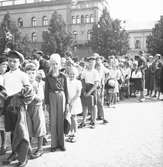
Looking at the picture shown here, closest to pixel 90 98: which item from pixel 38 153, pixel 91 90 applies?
pixel 91 90

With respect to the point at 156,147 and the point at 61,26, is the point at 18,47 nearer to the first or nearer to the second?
the point at 61,26

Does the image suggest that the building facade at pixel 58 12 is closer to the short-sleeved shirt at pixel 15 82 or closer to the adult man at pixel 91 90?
the adult man at pixel 91 90

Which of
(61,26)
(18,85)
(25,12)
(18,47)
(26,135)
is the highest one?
(25,12)

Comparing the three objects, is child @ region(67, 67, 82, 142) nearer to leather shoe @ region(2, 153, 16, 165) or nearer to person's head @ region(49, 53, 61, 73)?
person's head @ region(49, 53, 61, 73)

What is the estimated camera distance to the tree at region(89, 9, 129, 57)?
132 feet

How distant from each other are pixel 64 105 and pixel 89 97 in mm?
2022

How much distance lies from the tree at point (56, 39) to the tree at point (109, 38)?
406cm

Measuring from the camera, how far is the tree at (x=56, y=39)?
40125 millimetres

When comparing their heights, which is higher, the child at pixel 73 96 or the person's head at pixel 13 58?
the person's head at pixel 13 58

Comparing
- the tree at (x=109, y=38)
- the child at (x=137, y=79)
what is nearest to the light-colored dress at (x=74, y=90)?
the child at (x=137, y=79)

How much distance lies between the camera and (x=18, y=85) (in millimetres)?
5145

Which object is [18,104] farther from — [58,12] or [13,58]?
[58,12]

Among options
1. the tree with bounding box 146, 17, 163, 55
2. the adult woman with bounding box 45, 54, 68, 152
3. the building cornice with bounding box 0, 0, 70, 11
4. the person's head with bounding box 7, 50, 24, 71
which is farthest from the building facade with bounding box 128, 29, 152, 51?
the person's head with bounding box 7, 50, 24, 71

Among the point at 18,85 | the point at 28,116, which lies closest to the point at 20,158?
the point at 28,116
